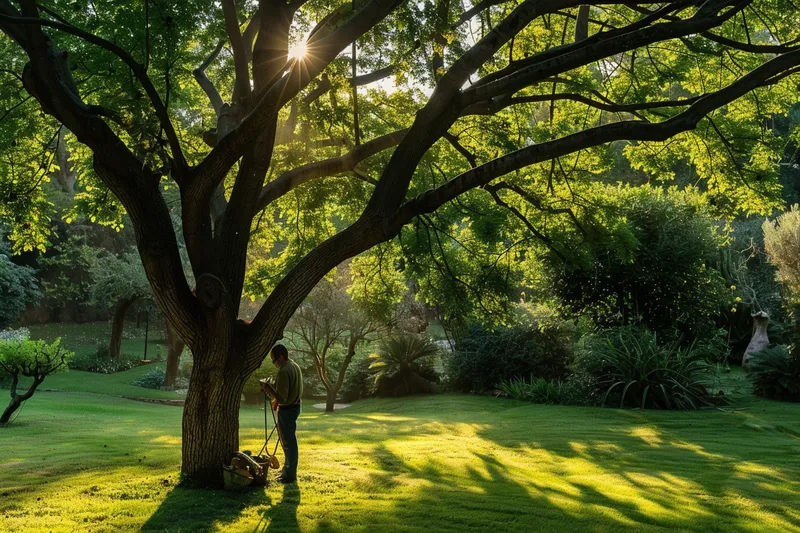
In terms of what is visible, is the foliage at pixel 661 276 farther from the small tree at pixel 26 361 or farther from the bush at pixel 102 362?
the bush at pixel 102 362

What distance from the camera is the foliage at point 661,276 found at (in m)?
17.0

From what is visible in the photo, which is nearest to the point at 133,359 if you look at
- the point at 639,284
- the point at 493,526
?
the point at 639,284

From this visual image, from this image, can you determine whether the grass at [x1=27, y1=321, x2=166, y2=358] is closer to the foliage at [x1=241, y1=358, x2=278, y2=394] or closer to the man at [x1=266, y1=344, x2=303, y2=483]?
the foliage at [x1=241, y1=358, x2=278, y2=394]

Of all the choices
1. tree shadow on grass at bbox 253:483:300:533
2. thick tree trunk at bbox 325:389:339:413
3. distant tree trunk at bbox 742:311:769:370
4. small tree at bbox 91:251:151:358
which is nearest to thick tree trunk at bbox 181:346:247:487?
tree shadow on grass at bbox 253:483:300:533

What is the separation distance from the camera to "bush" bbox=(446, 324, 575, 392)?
20.0 m

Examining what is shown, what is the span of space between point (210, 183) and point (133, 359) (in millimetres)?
29019

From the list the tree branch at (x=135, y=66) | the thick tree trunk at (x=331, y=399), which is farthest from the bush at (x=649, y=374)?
the tree branch at (x=135, y=66)

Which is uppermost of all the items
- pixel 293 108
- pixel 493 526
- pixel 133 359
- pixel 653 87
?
pixel 653 87

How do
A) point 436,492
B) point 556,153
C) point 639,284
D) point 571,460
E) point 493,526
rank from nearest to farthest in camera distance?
point 493,526 < point 556,153 < point 436,492 < point 571,460 < point 639,284

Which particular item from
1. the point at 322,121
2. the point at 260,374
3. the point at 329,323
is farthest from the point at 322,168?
the point at 260,374

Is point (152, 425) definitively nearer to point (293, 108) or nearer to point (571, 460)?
point (293, 108)

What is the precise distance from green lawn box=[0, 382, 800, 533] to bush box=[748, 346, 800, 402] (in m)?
1.05

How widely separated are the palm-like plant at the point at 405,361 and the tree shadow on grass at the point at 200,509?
15195 mm

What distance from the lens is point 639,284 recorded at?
56.9ft
